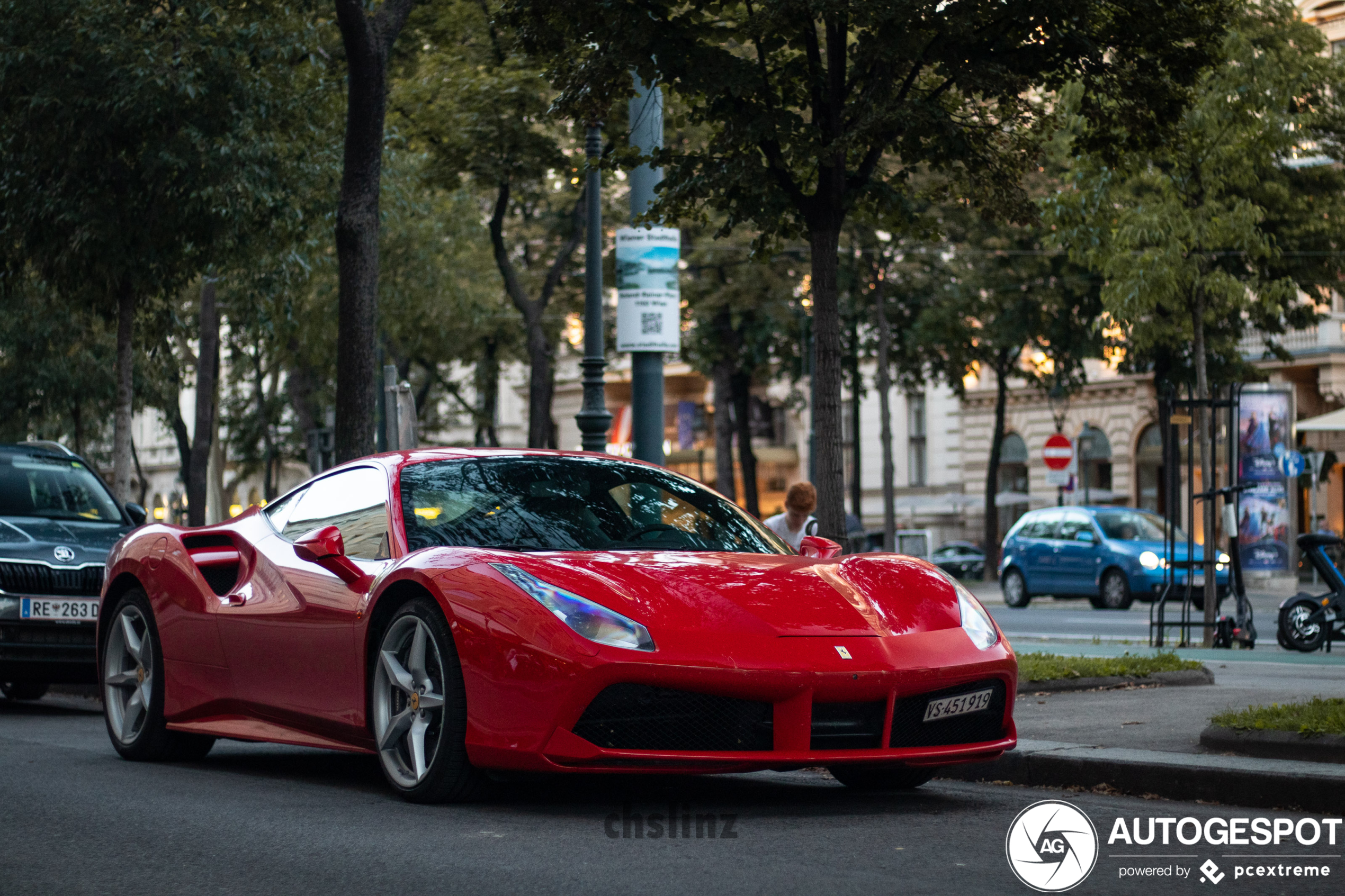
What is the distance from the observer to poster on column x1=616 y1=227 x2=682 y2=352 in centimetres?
1744

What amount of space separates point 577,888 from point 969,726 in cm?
207

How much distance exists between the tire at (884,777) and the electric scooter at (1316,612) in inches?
420

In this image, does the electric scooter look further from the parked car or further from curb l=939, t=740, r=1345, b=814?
the parked car

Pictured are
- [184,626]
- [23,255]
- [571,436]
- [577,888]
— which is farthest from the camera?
[571,436]

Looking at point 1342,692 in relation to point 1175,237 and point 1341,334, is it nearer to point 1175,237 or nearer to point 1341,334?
point 1175,237

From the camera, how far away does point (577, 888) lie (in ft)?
15.3

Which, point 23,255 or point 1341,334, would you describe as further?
point 1341,334

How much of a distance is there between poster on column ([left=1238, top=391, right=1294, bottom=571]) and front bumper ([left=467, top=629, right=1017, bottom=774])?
798 inches

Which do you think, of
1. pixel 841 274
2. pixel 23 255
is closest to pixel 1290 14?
pixel 841 274

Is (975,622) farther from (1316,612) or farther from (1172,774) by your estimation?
(1316,612)

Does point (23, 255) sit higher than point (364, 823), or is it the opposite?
point (23, 255)

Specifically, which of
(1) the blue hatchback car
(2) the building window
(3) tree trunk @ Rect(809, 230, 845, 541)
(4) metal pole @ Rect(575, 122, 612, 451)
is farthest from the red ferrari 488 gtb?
(2) the building window

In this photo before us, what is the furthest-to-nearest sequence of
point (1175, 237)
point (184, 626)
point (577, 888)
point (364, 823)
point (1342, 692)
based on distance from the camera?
point (1175, 237), point (1342, 692), point (184, 626), point (364, 823), point (577, 888)

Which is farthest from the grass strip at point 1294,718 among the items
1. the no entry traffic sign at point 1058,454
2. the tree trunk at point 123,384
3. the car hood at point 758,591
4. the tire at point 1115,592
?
the no entry traffic sign at point 1058,454
